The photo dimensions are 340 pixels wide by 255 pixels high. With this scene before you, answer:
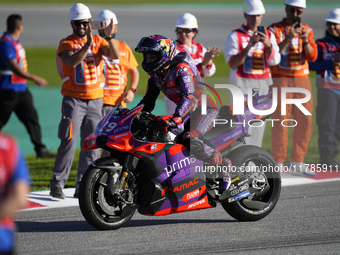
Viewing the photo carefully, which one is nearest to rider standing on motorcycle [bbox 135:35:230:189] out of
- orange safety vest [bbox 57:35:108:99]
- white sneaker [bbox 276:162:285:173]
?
orange safety vest [bbox 57:35:108:99]

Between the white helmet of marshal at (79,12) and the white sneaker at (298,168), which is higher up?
the white helmet of marshal at (79,12)

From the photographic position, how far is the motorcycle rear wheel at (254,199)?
6199mm

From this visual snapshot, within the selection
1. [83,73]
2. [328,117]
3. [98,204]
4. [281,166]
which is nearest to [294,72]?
[328,117]

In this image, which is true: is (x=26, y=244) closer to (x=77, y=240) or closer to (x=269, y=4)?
(x=77, y=240)

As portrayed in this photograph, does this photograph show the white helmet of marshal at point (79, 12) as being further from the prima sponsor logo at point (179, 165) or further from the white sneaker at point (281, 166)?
the white sneaker at point (281, 166)

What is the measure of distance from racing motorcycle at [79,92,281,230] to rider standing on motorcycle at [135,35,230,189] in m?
0.15

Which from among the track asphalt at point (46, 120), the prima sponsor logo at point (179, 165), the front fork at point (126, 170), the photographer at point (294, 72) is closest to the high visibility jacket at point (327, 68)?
the photographer at point (294, 72)

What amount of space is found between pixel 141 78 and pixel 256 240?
16781 mm

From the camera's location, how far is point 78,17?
7.17m

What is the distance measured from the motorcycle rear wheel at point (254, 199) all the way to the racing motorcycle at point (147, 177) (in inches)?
0.5

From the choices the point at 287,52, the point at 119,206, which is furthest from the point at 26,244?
the point at 287,52

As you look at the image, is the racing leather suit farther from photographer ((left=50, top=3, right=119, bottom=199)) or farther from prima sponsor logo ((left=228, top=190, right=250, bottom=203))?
photographer ((left=50, top=3, right=119, bottom=199))

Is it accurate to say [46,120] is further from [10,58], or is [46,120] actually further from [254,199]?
[254,199]

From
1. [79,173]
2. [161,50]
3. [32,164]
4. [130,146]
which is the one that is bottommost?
[32,164]
